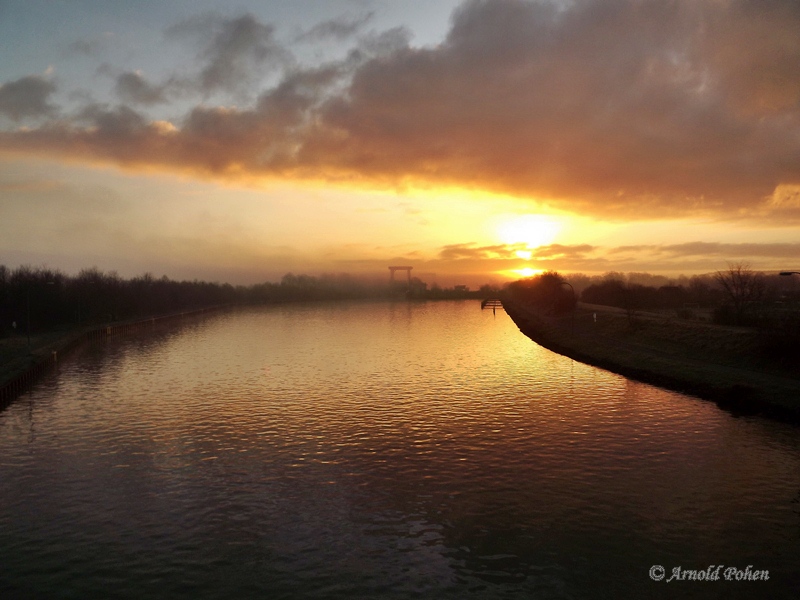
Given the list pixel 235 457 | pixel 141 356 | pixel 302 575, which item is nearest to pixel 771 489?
pixel 302 575

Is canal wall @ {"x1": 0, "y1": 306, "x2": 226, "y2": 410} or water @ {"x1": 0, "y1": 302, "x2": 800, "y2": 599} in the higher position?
canal wall @ {"x1": 0, "y1": 306, "x2": 226, "y2": 410}

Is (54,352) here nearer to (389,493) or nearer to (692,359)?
(389,493)

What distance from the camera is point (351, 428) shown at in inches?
1275

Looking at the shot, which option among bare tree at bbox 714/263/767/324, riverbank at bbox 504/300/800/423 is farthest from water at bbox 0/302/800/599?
bare tree at bbox 714/263/767/324

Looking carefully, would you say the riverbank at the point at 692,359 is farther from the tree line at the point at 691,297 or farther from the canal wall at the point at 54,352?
the canal wall at the point at 54,352

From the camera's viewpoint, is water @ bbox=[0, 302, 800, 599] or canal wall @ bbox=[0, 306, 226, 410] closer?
water @ bbox=[0, 302, 800, 599]

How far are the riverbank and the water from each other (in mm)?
2847

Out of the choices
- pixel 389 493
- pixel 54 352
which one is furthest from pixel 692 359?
pixel 54 352

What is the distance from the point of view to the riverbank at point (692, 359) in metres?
38.0

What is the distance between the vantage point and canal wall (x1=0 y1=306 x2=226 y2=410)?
44062 mm

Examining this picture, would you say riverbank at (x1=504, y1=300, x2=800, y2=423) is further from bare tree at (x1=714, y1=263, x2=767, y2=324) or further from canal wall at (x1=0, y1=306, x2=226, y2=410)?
canal wall at (x1=0, y1=306, x2=226, y2=410)

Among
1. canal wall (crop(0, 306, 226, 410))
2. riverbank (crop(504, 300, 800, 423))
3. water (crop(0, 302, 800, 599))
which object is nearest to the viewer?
water (crop(0, 302, 800, 599))

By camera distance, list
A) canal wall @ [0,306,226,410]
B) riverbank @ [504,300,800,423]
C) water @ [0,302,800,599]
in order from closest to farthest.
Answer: water @ [0,302,800,599] < riverbank @ [504,300,800,423] < canal wall @ [0,306,226,410]

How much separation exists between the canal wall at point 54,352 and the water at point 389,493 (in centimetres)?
231
